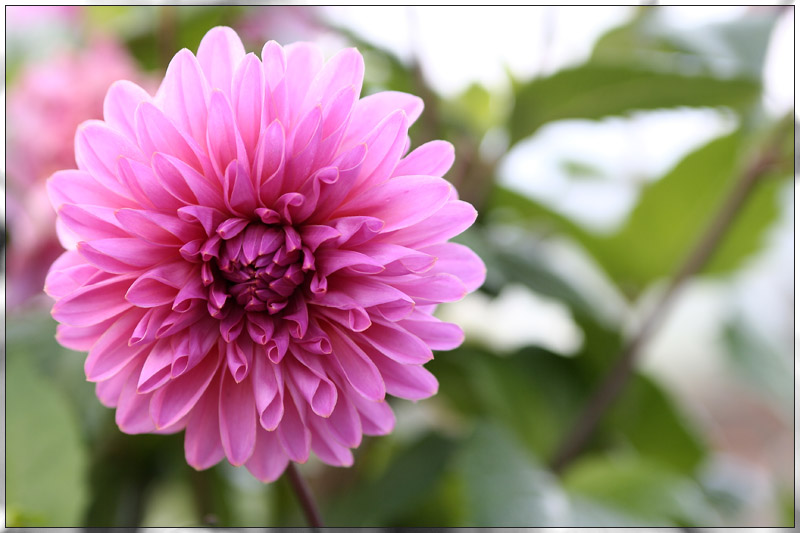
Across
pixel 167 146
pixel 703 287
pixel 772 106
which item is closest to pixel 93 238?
pixel 167 146

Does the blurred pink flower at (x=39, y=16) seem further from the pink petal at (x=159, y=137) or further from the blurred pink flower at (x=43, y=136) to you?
the pink petal at (x=159, y=137)

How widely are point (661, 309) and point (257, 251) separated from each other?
261mm

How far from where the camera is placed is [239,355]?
13cm

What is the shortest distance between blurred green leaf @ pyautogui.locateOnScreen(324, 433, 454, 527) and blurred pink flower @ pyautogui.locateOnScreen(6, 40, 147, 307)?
0.55ft

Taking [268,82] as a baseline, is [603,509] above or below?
below

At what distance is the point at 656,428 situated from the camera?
385 millimetres

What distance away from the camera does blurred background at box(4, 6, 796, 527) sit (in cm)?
26

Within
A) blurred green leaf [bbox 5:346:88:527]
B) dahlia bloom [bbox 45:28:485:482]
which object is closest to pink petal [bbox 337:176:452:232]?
dahlia bloom [bbox 45:28:485:482]

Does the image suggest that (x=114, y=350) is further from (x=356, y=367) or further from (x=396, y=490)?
(x=396, y=490)

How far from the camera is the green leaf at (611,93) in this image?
0.98 ft

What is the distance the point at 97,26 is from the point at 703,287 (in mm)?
434

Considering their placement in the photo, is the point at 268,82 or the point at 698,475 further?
the point at 698,475

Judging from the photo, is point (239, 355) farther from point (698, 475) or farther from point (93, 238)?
point (698, 475)

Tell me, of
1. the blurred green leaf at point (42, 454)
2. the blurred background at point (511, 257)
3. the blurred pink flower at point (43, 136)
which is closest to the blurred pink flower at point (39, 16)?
the blurred background at point (511, 257)
